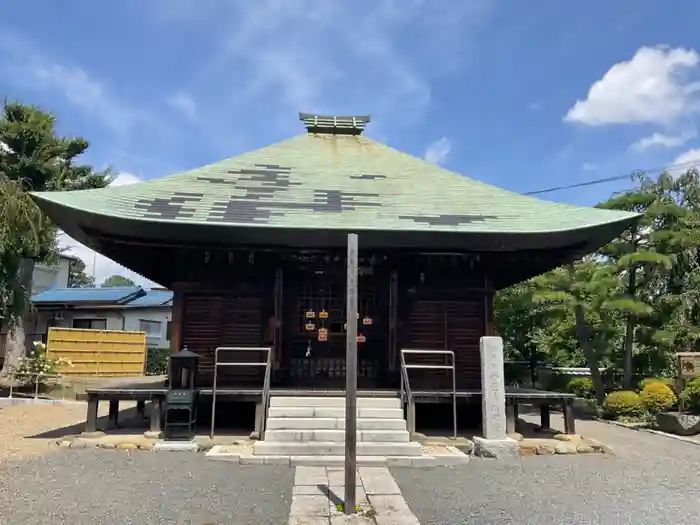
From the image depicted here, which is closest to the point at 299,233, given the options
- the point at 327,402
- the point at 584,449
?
the point at 327,402

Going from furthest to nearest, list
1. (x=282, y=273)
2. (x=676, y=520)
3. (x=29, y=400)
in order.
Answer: (x=29, y=400) → (x=282, y=273) → (x=676, y=520)

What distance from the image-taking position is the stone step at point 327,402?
8.06 metres

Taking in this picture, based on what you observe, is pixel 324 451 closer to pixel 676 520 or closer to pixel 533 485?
pixel 533 485

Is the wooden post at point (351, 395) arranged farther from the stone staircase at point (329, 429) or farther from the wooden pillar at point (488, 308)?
the wooden pillar at point (488, 308)

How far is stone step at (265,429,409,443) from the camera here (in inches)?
288

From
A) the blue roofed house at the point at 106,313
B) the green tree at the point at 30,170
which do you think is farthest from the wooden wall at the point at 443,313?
the blue roofed house at the point at 106,313

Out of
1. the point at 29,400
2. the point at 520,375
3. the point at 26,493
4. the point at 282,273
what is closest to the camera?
the point at 26,493

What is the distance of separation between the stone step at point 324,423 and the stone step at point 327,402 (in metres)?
0.36

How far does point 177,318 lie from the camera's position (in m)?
9.42

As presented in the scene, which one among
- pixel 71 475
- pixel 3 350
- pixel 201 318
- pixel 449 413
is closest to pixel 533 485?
pixel 449 413

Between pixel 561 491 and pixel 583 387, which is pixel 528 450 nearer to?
pixel 561 491

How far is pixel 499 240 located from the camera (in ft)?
27.4

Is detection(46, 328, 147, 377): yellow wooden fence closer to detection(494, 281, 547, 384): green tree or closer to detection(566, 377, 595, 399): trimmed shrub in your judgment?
detection(494, 281, 547, 384): green tree

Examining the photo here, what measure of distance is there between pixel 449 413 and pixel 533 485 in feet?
11.8
